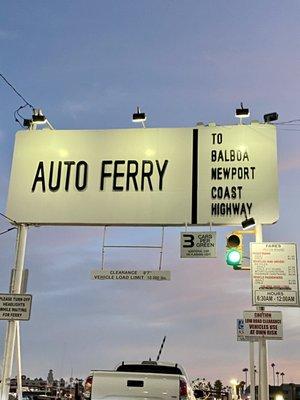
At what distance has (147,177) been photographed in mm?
14578

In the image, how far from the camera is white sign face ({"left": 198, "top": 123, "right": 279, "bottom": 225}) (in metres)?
13.9

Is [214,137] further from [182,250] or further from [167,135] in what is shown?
[182,250]

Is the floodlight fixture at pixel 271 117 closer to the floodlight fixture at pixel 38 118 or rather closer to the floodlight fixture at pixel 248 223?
the floodlight fixture at pixel 248 223

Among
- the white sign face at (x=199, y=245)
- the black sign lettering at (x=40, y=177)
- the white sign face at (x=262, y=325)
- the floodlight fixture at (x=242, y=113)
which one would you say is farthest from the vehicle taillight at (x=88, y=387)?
the floodlight fixture at (x=242, y=113)

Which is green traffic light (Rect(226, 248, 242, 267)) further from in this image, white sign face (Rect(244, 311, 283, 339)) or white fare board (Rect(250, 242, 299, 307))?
white sign face (Rect(244, 311, 283, 339))

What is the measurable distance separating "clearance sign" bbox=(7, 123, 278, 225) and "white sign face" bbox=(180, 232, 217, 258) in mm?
571

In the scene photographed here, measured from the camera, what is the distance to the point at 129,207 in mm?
14492

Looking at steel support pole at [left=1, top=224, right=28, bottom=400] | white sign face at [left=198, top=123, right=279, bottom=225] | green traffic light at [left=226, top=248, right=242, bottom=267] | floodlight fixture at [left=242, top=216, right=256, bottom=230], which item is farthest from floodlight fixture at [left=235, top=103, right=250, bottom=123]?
steel support pole at [left=1, top=224, right=28, bottom=400]

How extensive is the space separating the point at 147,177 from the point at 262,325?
470 cm

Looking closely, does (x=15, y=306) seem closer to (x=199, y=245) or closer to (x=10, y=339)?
(x=10, y=339)

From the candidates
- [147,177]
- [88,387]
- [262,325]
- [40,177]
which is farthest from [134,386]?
[40,177]

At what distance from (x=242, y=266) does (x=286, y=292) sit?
3.64 feet

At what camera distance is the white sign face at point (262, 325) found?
12117 mm

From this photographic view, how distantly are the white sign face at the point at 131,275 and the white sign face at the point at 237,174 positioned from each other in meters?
1.70
